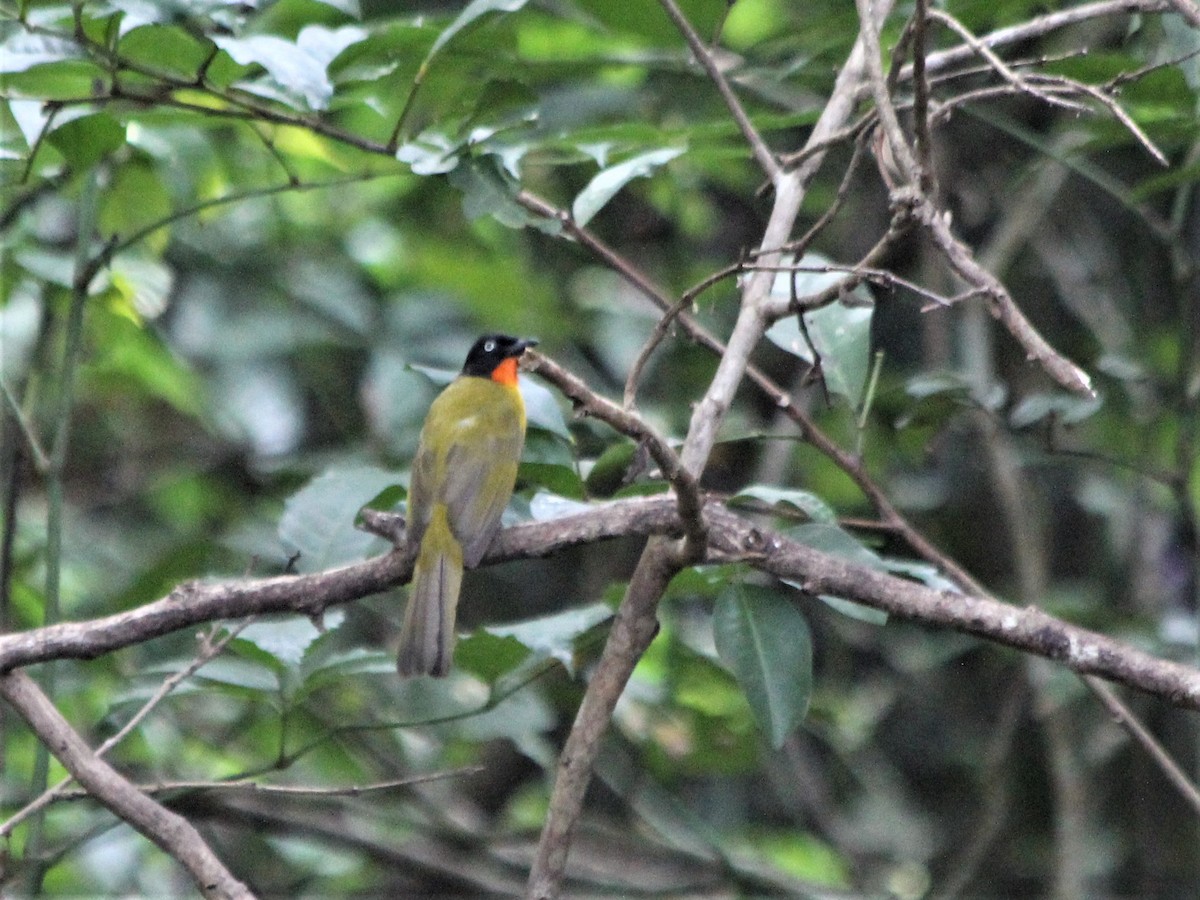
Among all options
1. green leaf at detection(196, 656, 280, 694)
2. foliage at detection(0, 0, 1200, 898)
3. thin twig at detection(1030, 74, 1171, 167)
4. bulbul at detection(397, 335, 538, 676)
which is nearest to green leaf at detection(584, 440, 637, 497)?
foliage at detection(0, 0, 1200, 898)

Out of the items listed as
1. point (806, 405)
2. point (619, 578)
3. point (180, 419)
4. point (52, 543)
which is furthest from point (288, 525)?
point (180, 419)

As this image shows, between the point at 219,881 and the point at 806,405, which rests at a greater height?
the point at 219,881

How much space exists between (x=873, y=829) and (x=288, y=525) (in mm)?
3357

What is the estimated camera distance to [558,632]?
271 cm

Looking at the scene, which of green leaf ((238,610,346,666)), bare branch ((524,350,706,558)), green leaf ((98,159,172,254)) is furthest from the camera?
green leaf ((98,159,172,254))

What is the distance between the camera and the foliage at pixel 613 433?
3.34 meters

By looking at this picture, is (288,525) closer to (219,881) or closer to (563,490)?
(563,490)

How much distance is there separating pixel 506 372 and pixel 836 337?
57.3 inches

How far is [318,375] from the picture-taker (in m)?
5.62

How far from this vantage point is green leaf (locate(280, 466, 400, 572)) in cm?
286

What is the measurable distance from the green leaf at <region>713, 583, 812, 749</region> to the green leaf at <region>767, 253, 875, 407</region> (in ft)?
1.77

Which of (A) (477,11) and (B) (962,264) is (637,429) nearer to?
(B) (962,264)

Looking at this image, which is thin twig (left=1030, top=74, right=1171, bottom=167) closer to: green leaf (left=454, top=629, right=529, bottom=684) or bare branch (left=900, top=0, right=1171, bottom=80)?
bare branch (left=900, top=0, right=1171, bottom=80)

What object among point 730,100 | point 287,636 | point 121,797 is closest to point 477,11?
point 730,100
